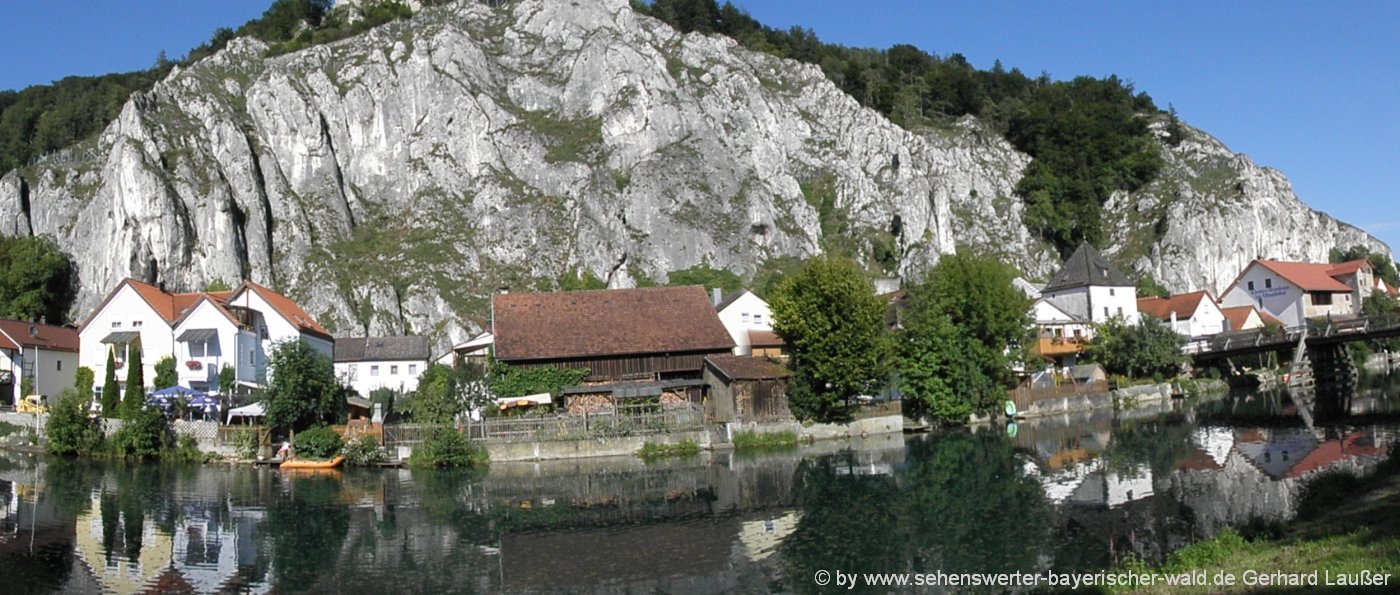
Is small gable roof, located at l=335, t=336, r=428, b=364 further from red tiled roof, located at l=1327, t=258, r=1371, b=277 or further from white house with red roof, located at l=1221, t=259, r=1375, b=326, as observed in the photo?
red tiled roof, located at l=1327, t=258, r=1371, b=277

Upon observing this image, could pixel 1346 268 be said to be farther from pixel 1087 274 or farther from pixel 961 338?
pixel 961 338

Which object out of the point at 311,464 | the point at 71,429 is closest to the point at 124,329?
the point at 71,429

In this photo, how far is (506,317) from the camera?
48.7 metres

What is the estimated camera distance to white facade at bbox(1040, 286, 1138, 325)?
80062 mm

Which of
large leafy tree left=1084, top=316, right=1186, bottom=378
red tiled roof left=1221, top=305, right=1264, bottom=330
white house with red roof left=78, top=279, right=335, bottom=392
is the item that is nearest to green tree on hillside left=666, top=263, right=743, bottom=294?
large leafy tree left=1084, top=316, right=1186, bottom=378

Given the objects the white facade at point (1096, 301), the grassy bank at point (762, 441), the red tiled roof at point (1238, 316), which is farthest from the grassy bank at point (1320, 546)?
the red tiled roof at point (1238, 316)

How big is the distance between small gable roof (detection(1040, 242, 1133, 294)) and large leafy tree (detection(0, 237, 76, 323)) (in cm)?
8678

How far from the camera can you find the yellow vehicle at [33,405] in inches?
1804

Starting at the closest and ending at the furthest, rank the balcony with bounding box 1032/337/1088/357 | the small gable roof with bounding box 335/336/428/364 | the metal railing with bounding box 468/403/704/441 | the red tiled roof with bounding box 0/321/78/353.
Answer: the metal railing with bounding box 468/403/704/441, the red tiled roof with bounding box 0/321/78/353, the balcony with bounding box 1032/337/1088/357, the small gable roof with bounding box 335/336/428/364

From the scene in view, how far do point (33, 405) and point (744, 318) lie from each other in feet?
133

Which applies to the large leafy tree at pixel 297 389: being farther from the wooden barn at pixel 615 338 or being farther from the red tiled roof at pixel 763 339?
the red tiled roof at pixel 763 339

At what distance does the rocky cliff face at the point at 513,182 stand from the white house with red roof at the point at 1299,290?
12.9 meters

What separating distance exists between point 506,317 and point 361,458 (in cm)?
1166

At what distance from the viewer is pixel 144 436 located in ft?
134
